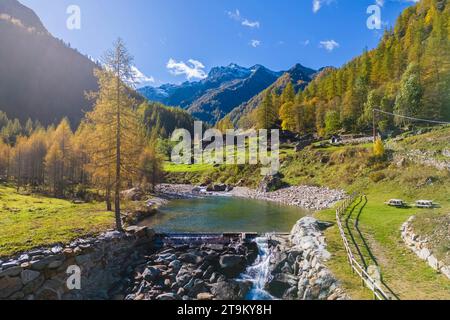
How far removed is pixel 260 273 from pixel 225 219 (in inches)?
704

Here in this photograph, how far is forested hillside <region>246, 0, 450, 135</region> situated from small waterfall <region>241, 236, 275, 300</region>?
61.2 meters

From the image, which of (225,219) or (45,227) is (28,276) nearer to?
(45,227)

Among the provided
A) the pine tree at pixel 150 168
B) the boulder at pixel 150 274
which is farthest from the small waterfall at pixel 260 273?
the pine tree at pixel 150 168

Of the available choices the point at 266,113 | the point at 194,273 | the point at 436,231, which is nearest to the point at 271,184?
the point at 266,113

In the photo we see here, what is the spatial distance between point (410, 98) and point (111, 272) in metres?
73.6

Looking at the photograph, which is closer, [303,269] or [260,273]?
[303,269]

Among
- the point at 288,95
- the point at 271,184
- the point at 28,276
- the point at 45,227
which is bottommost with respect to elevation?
the point at 28,276

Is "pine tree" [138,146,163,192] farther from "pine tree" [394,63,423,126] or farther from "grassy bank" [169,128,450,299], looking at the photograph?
"pine tree" [394,63,423,126]

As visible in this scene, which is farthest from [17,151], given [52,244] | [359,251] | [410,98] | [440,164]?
[410,98]

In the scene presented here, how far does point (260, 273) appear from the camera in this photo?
22219 millimetres

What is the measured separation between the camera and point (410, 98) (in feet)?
219

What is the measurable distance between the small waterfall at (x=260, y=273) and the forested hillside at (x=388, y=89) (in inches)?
2411

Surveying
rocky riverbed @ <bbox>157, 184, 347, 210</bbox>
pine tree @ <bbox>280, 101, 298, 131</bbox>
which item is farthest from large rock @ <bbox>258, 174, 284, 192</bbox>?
pine tree @ <bbox>280, 101, 298, 131</bbox>

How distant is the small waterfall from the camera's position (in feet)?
63.0
